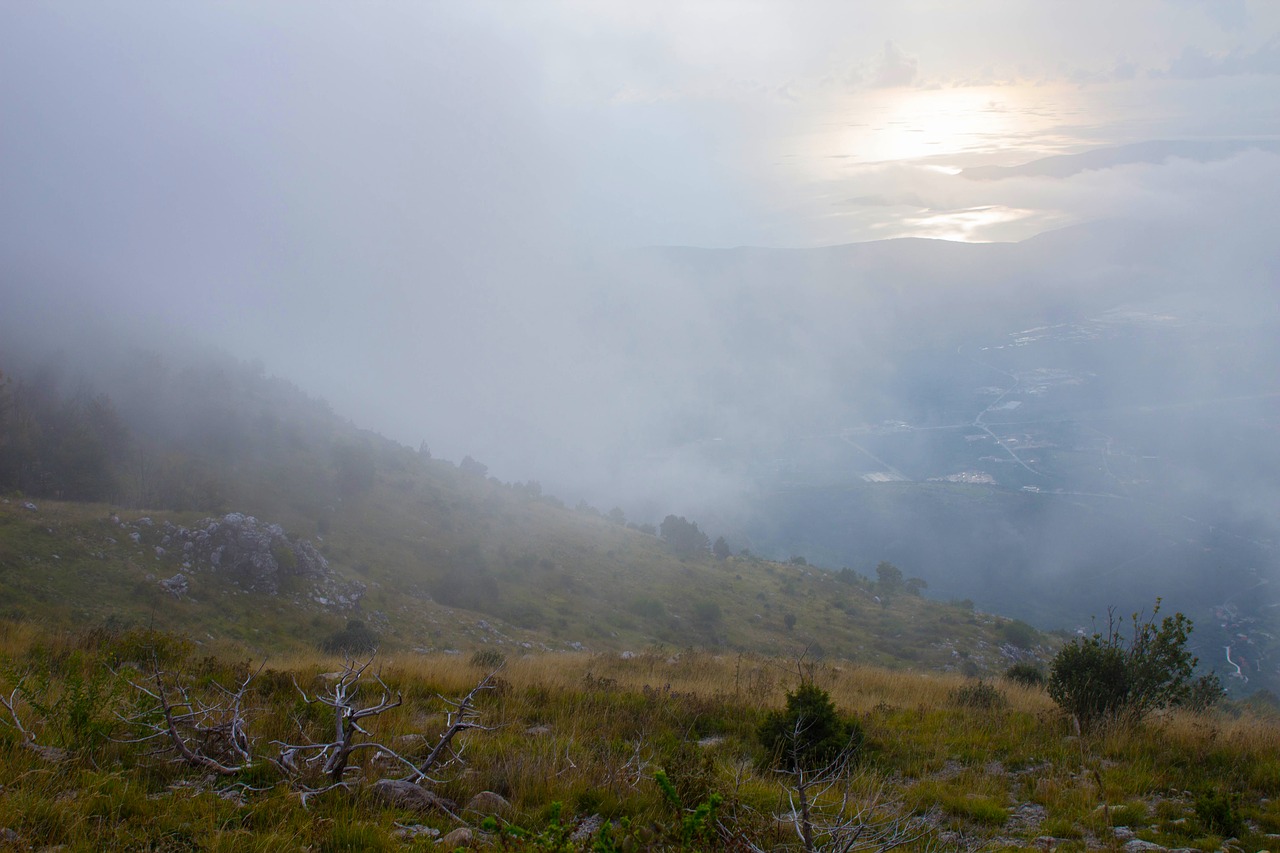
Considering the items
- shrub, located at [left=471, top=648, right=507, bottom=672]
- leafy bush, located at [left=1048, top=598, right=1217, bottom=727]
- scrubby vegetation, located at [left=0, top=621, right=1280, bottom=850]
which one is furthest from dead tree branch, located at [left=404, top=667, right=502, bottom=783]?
leafy bush, located at [left=1048, top=598, right=1217, bottom=727]

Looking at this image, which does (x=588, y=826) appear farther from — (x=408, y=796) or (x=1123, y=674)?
(x=1123, y=674)

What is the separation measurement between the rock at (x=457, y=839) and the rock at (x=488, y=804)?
49 centimetres

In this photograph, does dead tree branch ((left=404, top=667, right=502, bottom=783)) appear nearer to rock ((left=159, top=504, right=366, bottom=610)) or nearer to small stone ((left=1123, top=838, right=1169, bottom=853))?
small stone ((left=1123, top=838, right=1169, bottom=853))

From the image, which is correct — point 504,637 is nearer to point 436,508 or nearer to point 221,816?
point 436,508

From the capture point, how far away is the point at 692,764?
16.5ft

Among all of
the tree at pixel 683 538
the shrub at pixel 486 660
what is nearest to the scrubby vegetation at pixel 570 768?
the shrub at pixel 486 660

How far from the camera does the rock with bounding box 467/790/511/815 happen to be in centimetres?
453

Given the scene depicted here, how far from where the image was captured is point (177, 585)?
26.6m

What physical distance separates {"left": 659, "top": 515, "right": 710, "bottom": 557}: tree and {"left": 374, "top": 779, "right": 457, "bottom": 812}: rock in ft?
192

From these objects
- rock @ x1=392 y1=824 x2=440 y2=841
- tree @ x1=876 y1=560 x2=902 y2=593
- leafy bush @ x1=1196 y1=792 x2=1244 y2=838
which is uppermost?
leafy bush @ x1=1196 y1=792 x2=1244 y2=838

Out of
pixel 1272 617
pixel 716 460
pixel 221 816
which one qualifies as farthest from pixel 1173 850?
pixel 716 460

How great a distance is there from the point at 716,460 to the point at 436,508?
126 meters

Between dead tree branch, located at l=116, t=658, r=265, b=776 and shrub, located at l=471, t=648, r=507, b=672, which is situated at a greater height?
dead tree branch, located at l=116, t=658, r=265, b=776

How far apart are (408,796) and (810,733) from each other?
4.25 m
